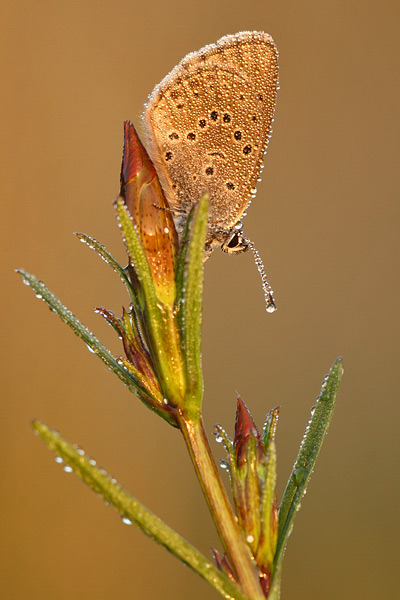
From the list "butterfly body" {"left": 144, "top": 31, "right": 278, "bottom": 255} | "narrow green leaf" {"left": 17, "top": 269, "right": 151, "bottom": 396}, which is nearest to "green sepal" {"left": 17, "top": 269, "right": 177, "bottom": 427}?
"narrow green leaf" {"left": 17, "top": 269, "right": 151, "bottom": 396}

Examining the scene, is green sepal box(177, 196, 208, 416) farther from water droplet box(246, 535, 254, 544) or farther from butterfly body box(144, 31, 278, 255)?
butterfly body box(144, 31, 278, 255)

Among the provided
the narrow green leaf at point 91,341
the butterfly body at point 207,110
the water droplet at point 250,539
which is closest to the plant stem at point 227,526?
the water droplet at point 250,539

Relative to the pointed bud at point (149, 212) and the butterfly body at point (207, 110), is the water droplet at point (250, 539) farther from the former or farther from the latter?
the butterfly body at point (207, 110)

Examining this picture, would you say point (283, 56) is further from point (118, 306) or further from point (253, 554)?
point (253, 554)

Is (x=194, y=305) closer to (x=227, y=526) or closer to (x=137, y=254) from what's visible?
(x=137, y=254)

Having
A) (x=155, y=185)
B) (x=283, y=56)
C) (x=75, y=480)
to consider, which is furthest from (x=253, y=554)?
(x=283, y=56)
